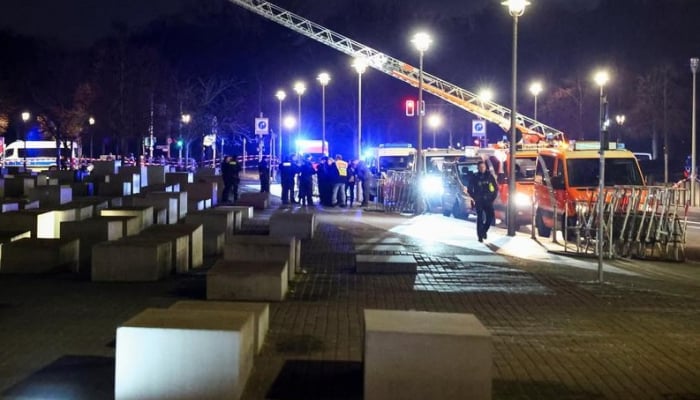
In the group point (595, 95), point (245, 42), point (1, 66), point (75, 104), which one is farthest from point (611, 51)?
point (1, 66)

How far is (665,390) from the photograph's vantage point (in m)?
7.59

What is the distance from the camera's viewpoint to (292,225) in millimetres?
19484

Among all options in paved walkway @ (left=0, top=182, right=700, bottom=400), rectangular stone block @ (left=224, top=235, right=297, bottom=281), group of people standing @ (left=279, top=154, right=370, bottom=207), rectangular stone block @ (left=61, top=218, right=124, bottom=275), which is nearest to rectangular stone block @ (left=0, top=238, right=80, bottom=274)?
paved walkway @ (left=0, top=182, right=700, bottom=400)

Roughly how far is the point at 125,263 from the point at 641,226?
33.2 ft

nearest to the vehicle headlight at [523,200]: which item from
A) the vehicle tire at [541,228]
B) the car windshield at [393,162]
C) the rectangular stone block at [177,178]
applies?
the vehicle tire at [541,228]

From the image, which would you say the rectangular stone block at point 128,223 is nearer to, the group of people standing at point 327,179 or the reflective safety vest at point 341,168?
the group of people standing at point 327,179

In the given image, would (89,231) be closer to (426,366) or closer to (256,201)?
(426,366)

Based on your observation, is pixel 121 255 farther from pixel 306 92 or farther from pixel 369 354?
pixel 306 92

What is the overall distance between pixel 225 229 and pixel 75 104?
4655cm

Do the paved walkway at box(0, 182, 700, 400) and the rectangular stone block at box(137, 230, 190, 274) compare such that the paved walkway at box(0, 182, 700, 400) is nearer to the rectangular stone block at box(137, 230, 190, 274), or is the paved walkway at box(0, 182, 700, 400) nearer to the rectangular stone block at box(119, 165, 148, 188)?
the rectangular stone block at box(137, 230, 190, 274)

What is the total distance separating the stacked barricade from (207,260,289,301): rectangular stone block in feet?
26.9

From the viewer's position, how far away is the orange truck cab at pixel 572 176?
872 inches

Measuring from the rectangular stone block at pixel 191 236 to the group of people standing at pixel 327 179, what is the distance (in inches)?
671


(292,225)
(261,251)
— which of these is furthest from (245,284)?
(292,225)
